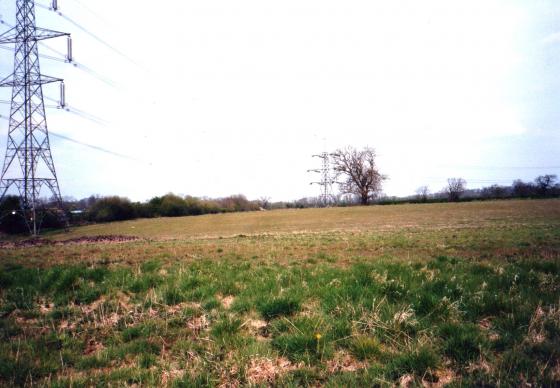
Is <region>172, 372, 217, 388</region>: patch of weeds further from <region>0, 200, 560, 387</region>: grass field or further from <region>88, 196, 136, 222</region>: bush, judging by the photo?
<region>88, 196, 136, 222</region>: bush

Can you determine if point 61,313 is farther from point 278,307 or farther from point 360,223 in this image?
point 360,223

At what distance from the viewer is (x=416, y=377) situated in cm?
318

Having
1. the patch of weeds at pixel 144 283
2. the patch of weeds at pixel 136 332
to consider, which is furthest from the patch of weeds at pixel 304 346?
the patch of weeds at pixel 144 283

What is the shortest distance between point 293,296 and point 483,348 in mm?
2858

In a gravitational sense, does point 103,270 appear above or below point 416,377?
above

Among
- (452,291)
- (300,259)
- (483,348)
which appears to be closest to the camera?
(483,348)

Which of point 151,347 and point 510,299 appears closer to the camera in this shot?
point 151,347

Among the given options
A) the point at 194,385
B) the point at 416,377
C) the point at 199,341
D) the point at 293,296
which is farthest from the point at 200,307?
the point at 416,377

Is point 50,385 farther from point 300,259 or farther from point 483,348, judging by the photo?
point 300,259

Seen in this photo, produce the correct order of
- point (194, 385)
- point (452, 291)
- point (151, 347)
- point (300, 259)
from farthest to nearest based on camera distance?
point (300, 259), point (452, 291), point (151, 347), point (194, 385)

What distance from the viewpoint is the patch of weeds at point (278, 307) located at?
4.91 metres

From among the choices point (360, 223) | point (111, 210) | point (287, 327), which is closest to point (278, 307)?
point (287, 327)

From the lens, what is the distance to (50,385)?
10.6ft

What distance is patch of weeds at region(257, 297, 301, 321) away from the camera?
4.91 metres
